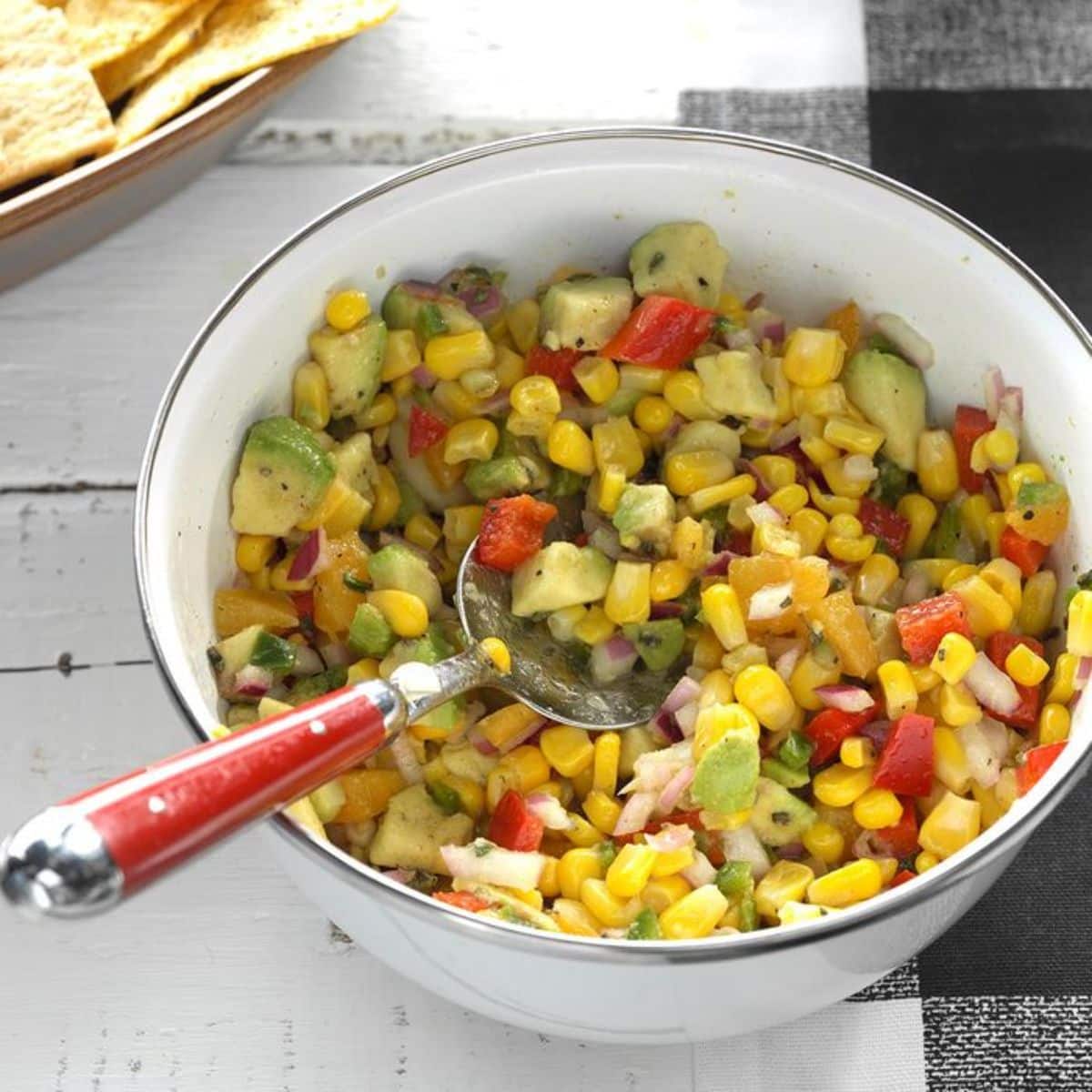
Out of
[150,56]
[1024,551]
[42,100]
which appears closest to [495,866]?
[1024,551]

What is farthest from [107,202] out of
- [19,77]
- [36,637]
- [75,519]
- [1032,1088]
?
[1032,1088]

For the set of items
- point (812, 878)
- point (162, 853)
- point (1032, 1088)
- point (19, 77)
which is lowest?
point (1032, 1088)

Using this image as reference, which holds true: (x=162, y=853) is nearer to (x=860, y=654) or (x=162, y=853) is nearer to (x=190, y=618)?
(x=190, y=618)

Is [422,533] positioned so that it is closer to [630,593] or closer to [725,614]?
[630,593]

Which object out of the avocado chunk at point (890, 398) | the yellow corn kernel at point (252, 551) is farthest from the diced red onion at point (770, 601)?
the yellow corn kernel at point (252, 551)

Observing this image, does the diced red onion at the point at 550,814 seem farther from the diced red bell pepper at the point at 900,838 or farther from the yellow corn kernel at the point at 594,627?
the diced red bell pepper at the point at 900,838

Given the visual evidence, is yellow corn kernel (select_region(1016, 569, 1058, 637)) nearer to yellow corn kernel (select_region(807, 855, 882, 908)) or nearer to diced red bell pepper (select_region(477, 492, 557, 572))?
yellow corn kernel (select_region(807, 855, 882, 908))

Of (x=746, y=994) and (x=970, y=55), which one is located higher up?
(x=970, y=55)
